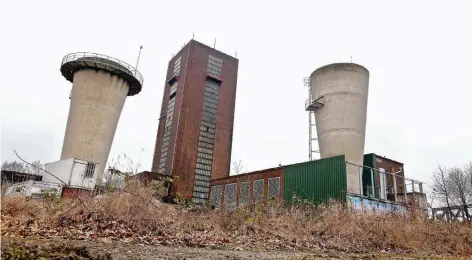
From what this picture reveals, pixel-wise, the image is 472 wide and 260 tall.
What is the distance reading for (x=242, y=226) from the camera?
8.38 meters

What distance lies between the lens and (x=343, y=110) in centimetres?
2322

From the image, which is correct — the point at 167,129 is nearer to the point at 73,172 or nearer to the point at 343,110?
the point at 73,172

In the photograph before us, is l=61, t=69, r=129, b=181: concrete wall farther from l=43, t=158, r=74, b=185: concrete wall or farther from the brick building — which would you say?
the brick building

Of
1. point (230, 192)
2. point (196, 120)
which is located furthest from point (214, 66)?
point (230, 192)

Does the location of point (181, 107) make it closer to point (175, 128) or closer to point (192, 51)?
point (175, 128)

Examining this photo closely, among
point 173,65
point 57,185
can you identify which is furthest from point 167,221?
point 173,65

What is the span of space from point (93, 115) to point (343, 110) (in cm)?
1954

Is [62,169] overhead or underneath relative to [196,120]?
underneath

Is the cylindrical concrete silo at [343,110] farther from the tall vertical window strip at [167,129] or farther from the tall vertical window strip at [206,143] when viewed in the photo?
the tall vertical window strip at [167,129]

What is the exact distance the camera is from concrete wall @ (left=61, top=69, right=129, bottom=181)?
2305cm

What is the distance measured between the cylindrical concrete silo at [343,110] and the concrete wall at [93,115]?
1710 cm

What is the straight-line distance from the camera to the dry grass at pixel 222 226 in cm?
607

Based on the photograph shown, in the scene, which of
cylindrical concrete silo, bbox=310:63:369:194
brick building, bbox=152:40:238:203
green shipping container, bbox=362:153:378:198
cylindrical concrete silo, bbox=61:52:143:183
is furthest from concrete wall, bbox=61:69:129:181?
green shipping container, bbox=362:153:378:198

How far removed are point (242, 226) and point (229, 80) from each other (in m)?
31.2
